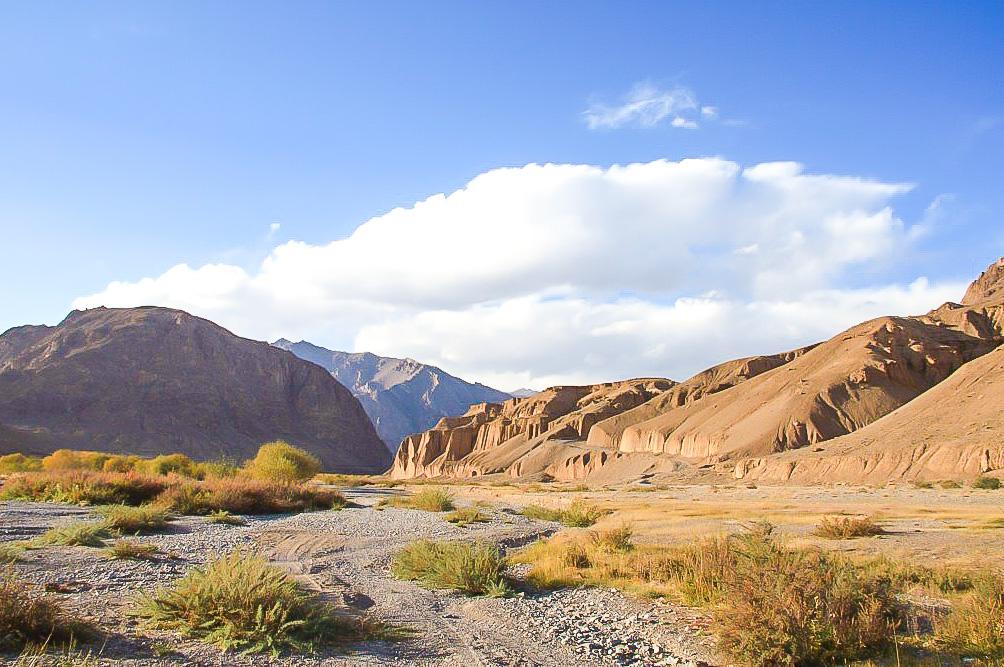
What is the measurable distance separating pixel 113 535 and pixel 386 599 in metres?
8.81

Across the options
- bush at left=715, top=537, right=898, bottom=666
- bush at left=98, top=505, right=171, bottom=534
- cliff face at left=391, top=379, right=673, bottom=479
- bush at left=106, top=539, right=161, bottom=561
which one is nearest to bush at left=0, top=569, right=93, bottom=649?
bush at left=106, top=539, right=161, bottom=561

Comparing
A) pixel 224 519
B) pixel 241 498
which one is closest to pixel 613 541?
pixel 224 519

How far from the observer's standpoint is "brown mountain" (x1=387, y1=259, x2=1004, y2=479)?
57812mm

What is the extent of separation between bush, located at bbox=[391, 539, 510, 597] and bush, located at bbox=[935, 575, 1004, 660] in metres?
6.19

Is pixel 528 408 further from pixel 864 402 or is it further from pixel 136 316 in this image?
pixel 136 316

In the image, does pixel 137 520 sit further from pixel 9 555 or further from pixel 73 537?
pixel 9 555

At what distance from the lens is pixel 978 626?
26.6 ft

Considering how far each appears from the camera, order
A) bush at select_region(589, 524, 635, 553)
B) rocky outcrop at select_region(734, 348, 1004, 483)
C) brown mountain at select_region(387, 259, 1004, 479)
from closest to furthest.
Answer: bush at select_region(589, 524, 635, 553) < rocky outcrop at select_region(734, 348, 1004, 483) < brown mountain at select_region(387, 259, 1004, 479)

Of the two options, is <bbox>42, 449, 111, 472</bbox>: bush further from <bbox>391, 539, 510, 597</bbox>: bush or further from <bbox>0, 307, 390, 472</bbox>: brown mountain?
<bbox>0, 307, 390, 472</bbox>: brown mountain

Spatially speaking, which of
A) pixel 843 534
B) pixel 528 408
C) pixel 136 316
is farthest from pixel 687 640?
pixel 136 316

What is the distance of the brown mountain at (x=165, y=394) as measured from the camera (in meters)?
116

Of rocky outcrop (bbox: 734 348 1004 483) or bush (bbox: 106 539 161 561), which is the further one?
rocky outcrop (bbox: 734 348 1004 483)

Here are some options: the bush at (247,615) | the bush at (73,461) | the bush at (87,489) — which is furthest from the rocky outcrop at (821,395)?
the bush at (247,615)

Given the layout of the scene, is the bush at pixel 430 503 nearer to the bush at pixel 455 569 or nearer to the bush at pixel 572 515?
the bush at pixel 572 515
